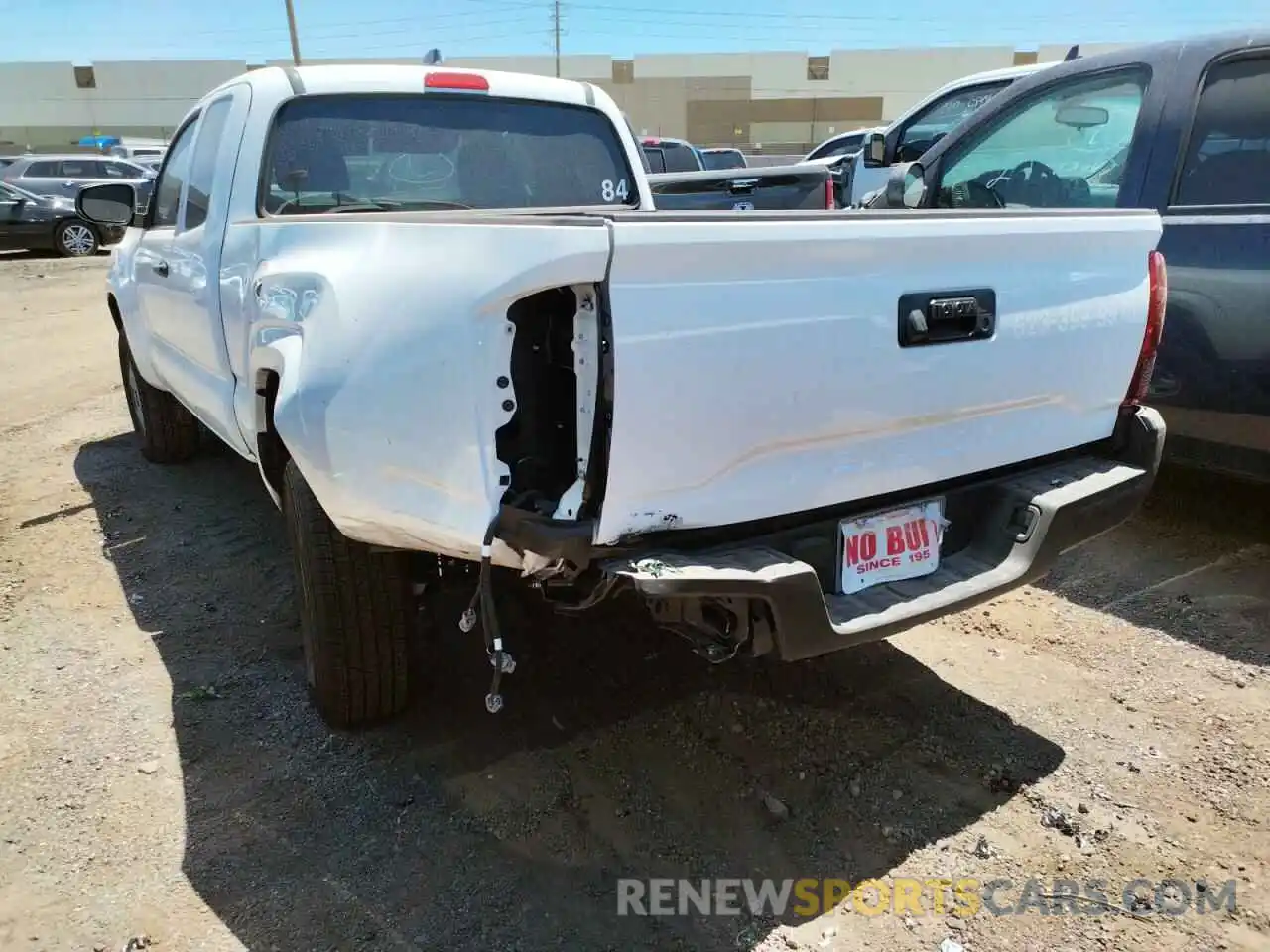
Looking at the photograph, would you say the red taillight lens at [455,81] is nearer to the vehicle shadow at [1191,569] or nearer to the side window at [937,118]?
the vehicle shadow at [1191,569]

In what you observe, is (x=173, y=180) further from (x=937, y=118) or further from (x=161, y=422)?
(x=937, y=118)

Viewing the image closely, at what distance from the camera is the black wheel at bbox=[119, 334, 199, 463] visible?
5.51 m

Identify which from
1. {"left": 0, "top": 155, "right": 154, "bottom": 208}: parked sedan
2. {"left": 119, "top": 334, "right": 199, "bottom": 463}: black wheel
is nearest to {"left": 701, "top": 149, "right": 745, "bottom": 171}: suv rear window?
{"left": 0, "top": 155, "right": 154, "bottom": 208}: parked sedan

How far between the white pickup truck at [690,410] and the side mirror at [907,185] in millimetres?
2073

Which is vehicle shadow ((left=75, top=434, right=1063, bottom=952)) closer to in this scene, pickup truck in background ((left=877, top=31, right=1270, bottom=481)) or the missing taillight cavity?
the missing taillight cavity

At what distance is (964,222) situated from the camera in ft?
7.82

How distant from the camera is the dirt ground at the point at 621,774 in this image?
2.27 meters

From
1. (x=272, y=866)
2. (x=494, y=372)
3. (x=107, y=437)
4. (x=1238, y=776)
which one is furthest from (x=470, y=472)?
(x=107, y=437)

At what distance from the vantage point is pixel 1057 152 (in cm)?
452

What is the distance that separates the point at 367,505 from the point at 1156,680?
268 cm

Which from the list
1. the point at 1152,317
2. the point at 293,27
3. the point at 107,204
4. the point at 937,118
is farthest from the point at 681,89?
the point at 1152,317

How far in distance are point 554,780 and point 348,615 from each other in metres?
0.77

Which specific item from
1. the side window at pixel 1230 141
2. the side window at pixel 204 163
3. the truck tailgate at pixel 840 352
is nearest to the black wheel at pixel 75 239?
the side window at pixel 204 163

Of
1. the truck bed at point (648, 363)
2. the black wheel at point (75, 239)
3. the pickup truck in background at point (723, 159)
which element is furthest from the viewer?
the pickup truck in background at point (723, 159)
